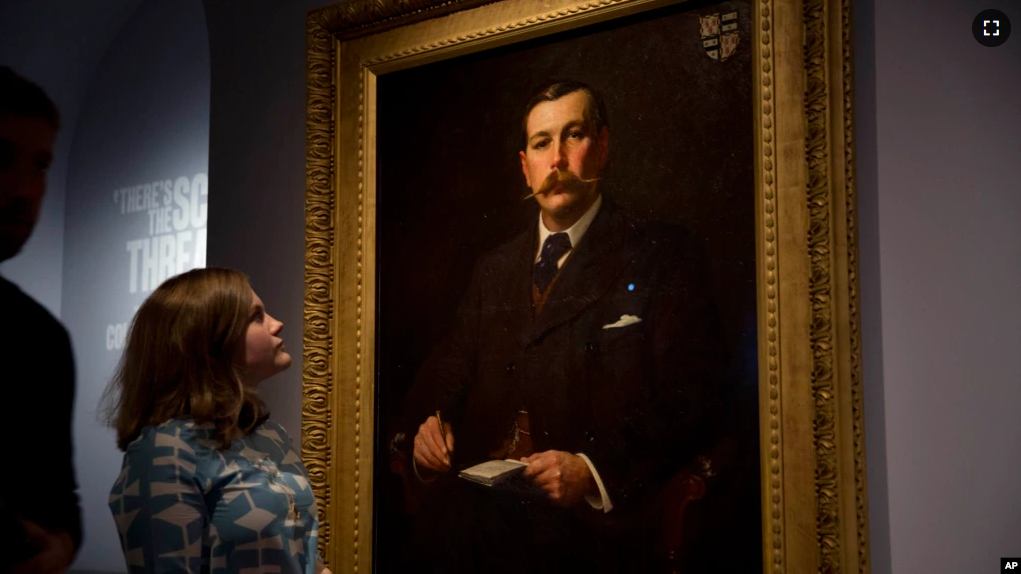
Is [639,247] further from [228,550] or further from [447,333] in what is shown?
[228,550]

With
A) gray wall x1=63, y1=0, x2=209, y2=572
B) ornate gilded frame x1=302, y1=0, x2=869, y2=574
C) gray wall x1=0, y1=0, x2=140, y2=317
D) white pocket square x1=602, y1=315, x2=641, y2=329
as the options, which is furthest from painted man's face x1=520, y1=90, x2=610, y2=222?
gray wall x1=0, y1=0, x2=140, y2=317

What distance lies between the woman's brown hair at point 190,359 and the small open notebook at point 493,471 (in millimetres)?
676

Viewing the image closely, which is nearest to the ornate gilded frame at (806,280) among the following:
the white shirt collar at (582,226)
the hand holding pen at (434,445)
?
the white shirt collar at (582,226)

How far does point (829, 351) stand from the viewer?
2.09 metres

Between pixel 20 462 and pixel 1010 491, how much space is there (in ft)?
6.42

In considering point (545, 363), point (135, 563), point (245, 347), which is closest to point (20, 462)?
point (135, 563)

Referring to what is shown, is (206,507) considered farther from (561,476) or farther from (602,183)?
(602,183)

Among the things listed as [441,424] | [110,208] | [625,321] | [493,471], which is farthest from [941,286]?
[110,208]

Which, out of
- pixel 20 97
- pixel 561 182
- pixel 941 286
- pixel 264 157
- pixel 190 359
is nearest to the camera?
pixel 20 97

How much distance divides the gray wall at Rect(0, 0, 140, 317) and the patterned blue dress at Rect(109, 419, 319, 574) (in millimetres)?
1024

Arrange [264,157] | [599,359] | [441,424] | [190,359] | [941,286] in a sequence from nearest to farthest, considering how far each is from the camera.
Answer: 1. [941,286]
2. [190,359]
3. [599,359]
4. [441,424]
5. [264,157]

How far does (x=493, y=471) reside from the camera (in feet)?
8.54

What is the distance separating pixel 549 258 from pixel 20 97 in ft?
5.42

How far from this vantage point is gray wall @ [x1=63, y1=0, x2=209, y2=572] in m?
1.12
